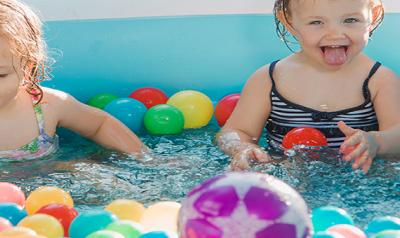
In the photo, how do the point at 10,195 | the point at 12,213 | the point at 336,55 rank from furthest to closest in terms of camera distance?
1. the point at 336,55
2. the point at 10,195
3. the point at 12,213

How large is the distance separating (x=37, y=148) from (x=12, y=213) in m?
0.62

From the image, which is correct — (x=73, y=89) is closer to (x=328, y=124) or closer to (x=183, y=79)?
(x=183, y=79)

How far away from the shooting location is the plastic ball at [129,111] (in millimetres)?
2238

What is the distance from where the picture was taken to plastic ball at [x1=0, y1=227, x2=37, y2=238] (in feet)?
3.88

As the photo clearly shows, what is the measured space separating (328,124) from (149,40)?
782 mm

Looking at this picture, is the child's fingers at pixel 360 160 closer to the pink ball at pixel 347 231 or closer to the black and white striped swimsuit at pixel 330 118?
the black and white striped swimsuit at pixel 330 118

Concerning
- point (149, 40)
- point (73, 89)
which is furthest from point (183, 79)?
point (73, 89)

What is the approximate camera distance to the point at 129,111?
2.24 meters

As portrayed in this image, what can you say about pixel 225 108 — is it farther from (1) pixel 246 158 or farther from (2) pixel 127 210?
(2) pixel 127 210

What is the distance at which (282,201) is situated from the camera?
0.95m

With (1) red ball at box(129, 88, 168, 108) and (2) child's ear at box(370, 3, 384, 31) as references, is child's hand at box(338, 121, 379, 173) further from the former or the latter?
(1) red ball at box(129, 88, 168, 108)

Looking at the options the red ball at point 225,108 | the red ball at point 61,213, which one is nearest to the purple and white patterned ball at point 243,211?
the red ball at point 61,213

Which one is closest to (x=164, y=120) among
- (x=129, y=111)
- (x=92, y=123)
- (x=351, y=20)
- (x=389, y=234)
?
Answer: (x=129, y=111)

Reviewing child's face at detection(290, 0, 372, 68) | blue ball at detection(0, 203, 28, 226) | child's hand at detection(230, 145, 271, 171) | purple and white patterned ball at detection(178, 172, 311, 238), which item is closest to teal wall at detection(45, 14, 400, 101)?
child's face at detection(290, 0, 372, 68)
